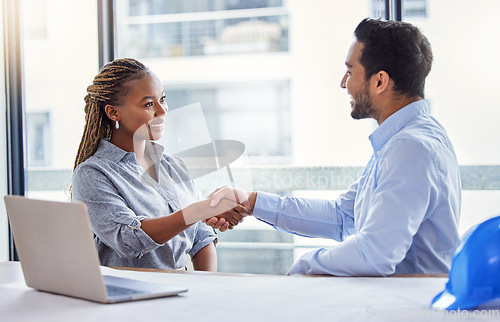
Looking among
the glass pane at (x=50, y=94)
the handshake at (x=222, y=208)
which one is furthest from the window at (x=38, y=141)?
the handshake at (x=222, y=208)

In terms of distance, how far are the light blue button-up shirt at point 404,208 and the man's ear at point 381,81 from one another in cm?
11

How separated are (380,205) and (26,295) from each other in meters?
0.78

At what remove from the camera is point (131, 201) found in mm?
1759

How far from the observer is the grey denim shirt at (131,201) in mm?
1652

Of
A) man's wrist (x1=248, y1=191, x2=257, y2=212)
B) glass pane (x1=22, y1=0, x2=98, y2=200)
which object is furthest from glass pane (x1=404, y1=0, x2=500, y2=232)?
glass pane (x1=22, y1=0, x2=98, y2=200)

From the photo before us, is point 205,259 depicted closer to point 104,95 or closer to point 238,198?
point 238,198

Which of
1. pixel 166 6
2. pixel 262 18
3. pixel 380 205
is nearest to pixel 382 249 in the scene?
pixel 380 205

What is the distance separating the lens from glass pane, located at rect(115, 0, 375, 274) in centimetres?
276

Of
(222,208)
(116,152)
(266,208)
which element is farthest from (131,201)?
(266,208)

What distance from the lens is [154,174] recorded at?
6.00 feet

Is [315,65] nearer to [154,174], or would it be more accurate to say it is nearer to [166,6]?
[166,6]

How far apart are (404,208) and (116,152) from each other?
1.00 meters

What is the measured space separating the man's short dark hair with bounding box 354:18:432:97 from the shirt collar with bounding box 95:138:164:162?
746 mm

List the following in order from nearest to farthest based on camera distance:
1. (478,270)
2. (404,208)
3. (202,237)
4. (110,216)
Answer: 1. (478,270)
2. (404,208)
3. (110,216)
4. (202,237)
